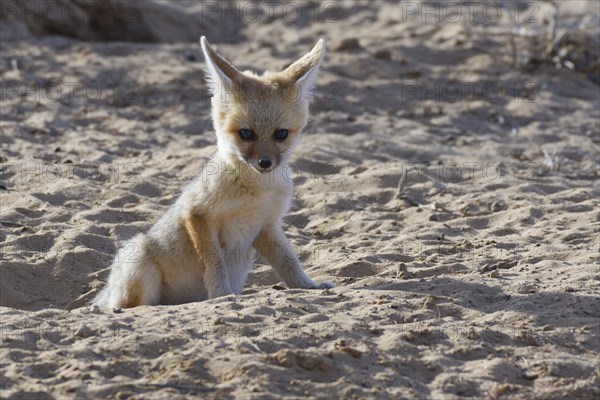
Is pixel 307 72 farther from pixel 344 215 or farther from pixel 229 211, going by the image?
pixel 344 215

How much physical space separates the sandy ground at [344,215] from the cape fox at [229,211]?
44 centimetres

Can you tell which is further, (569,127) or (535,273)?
(569,127)

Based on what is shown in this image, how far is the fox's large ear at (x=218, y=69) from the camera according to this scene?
550 centimetres

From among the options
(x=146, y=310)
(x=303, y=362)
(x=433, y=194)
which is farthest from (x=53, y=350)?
(x=433, y=194)

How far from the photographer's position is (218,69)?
5.48 meters

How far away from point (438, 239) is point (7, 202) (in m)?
3.32

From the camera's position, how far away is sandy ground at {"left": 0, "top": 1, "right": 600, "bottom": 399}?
4078 mm

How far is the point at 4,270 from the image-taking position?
235 inches

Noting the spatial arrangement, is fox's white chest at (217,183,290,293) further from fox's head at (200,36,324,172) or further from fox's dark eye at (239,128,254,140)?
fox's dark eye at (239,128,254,140)

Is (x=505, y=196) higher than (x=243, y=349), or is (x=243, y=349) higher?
(x=243, y=349)

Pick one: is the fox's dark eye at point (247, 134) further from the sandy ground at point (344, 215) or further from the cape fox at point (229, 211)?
the sandy ground at point (344, 215)

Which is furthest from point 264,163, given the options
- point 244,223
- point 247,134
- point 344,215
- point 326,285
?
point 344,215

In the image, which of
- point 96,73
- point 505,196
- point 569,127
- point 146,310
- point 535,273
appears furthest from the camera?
point 96,73

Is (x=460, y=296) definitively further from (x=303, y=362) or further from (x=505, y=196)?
(x=505, y=196)
